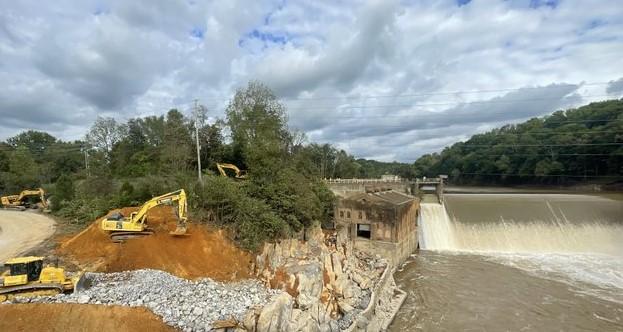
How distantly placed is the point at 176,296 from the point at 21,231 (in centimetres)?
1318

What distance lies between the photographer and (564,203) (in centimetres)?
3128

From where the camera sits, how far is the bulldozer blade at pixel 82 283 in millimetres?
11941

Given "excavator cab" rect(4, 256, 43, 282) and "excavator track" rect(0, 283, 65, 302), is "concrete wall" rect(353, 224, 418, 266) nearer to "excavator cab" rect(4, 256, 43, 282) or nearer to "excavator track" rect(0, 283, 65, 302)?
"excavator track" rect(0, 283, 65, 302)

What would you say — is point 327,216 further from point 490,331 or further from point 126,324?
point 126,324

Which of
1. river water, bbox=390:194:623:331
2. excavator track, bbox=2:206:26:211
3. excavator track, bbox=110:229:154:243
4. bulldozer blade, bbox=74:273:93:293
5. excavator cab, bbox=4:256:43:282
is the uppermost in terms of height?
excavator track, bbox=2:206:26:211

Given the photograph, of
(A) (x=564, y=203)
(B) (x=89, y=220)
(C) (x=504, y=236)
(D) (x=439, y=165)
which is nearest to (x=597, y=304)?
(C) (x=504, y=236)

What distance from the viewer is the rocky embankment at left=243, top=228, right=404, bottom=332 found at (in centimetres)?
1262

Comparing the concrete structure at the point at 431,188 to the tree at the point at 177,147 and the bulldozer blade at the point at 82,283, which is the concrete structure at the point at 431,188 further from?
the bulldozer blade at the point at 82,283

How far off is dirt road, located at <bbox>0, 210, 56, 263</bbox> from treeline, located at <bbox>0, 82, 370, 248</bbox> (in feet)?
5.12

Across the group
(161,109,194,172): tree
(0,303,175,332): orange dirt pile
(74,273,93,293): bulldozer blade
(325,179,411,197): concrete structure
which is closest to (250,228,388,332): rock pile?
(0,303,175,332): orange dirt pile

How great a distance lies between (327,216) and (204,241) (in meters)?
13.6

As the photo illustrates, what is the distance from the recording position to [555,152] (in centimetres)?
5069

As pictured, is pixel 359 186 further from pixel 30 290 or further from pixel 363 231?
pixel 30 290

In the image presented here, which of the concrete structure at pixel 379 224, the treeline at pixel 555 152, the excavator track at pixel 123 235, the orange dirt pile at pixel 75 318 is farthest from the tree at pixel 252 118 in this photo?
the treeline at pixel 555 152
